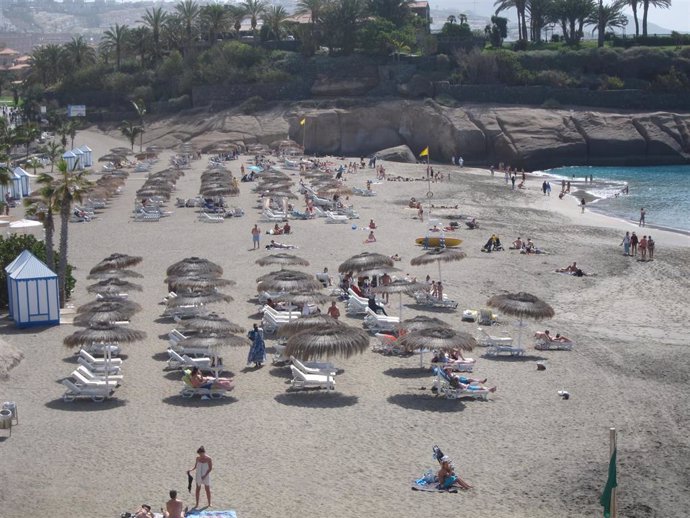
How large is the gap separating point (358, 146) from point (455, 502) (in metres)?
59.4

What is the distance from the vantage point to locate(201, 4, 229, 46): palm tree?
87.0 meters

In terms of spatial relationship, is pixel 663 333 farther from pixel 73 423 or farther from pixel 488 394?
pixel 73 423

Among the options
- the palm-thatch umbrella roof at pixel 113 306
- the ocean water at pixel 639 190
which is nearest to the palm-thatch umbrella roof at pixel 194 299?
the palm-thatch umbrella roof at pixel 113 306

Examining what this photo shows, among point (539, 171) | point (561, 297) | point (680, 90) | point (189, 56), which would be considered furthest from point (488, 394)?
point (189, 56)

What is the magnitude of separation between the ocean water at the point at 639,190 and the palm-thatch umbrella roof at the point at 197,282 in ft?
80.4

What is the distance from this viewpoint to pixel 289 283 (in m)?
22.5

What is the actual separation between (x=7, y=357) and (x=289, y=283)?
20.9 ft

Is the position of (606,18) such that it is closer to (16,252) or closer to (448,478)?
(16,252)

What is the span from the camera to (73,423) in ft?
51.5

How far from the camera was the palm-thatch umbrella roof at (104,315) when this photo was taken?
19750 mm

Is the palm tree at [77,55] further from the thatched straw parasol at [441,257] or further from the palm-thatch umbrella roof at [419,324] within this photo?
the palm-thatch umbrella roof at [419,324]

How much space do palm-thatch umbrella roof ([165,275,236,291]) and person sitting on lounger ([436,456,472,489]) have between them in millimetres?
10436

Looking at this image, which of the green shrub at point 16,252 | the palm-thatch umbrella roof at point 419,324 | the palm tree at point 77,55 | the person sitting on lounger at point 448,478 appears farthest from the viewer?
the palm tree at point 77,55

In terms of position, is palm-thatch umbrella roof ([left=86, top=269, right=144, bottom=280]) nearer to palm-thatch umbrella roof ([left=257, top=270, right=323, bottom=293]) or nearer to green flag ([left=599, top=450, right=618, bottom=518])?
palm-thatch umbrella roof ([left=257, top=270, right=323, bottom=293])
